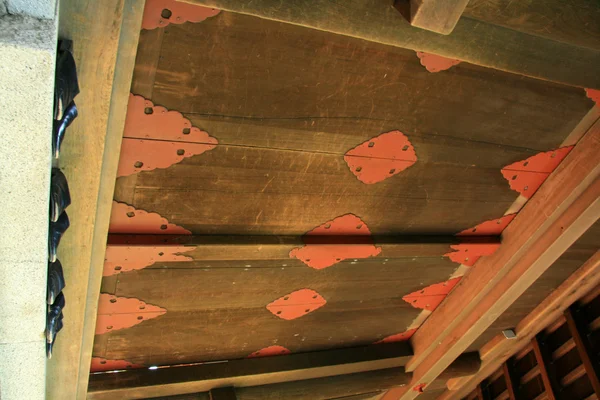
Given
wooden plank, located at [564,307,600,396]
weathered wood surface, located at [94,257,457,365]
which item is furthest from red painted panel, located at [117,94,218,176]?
wooden plank, located at [564,307,600,396]

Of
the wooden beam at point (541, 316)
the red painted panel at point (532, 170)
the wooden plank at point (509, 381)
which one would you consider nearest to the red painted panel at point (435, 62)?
the red painted panel at point (532, 170)

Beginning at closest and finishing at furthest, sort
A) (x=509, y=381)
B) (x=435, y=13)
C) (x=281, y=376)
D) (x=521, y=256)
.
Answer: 1. (x=435, y=13)
2. (x=521, y=256)
3. (x=281, y=376)
4. (x=509, y=381)

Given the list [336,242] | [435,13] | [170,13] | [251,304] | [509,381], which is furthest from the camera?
[509,381]

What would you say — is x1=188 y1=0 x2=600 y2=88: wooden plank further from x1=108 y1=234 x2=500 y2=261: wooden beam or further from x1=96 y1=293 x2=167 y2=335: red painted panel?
x1=96 y1=293 x2=167 y2=335: red painted panel

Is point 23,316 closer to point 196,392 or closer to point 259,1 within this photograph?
point 259,1

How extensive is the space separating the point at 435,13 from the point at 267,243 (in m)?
1.09

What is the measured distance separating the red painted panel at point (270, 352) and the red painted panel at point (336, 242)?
76 centimetres

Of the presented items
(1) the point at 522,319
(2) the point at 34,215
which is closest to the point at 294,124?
(2) the point at 34,215

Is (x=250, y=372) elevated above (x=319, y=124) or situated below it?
below

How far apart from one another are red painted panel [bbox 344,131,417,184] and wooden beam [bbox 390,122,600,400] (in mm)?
703

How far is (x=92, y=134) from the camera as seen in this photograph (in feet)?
4.18

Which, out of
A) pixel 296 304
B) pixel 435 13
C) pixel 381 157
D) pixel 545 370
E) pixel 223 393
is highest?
pixel 381 157

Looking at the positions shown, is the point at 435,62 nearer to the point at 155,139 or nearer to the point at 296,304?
the point at 155,139

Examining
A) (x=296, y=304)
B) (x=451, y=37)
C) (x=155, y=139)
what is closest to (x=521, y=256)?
(x=296, y=304)
